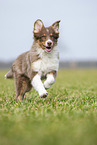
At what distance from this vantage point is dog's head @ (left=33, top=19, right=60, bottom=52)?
4051 millimetres

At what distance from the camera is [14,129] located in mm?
2238

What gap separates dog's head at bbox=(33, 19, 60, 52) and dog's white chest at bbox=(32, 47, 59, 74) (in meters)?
0.13

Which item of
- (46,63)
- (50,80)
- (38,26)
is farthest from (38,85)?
(38,26)

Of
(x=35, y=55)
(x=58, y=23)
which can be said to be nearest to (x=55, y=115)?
(x=35, y=55)

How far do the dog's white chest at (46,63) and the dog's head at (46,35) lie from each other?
13 cm

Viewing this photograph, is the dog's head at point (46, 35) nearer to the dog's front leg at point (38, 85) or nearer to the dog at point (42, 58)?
the dog at point (42, 58)

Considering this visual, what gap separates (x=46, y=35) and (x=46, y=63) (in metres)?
0.53

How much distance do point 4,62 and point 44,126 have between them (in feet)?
140

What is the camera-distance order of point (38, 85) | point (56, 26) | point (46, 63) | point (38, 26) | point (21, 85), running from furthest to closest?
1. point (21, 85)
2. point (56, 26)
3. point (38, 26)
4. point (46, 63)
5. point (38, 85)

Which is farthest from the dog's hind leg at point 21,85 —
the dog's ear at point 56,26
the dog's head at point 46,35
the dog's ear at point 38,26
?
the dog's ear at point 56,26

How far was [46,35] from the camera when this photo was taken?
4102 mm

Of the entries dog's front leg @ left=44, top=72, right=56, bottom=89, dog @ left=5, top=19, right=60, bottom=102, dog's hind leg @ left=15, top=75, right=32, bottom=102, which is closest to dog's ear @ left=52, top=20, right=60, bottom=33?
dog @ left=5, top=19, right=60, bottom=102

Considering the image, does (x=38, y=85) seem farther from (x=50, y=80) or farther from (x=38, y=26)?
(x=38, y=26)

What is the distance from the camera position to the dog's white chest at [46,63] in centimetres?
406
